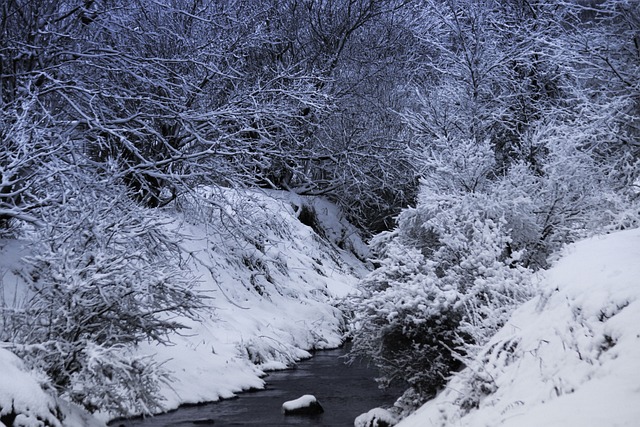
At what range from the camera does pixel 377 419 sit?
1066 cm

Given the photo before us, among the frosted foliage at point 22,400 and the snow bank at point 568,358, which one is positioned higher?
the snow bank at point 568,358

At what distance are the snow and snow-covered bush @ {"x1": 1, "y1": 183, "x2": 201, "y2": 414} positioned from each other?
3.14 metres

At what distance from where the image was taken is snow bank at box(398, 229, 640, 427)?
5352 millimetres

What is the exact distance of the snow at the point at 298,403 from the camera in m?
12.0

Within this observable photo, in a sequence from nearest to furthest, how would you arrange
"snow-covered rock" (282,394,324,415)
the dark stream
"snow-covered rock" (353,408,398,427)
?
"snow-covered rock" (353,408,398,427)
the dark stream
"snow-covered rock" (282,394,324,415)

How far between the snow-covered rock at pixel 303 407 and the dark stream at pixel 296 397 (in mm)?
125

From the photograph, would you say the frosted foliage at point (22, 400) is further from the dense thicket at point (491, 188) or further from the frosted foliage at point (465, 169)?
the frosted foliage at point (465, 169)

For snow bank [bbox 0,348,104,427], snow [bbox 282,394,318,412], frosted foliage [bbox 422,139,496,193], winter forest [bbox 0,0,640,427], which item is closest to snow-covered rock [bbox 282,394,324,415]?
snow [bbox 282,394,318,412]

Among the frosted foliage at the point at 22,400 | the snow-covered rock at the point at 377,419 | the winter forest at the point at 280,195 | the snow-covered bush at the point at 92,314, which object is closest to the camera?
the frosted foliage at the point at 22,400

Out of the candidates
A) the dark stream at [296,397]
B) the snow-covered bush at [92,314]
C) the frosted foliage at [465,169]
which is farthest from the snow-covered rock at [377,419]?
the frosted foliage at [465,169]

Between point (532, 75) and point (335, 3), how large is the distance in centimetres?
869

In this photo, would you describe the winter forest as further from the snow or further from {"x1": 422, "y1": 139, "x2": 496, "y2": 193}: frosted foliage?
the snow

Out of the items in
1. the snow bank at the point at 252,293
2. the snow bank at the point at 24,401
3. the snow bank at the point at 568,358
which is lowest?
the snow bank at the point at 252,293

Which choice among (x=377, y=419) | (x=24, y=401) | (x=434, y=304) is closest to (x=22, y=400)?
(x=24, y=401)
